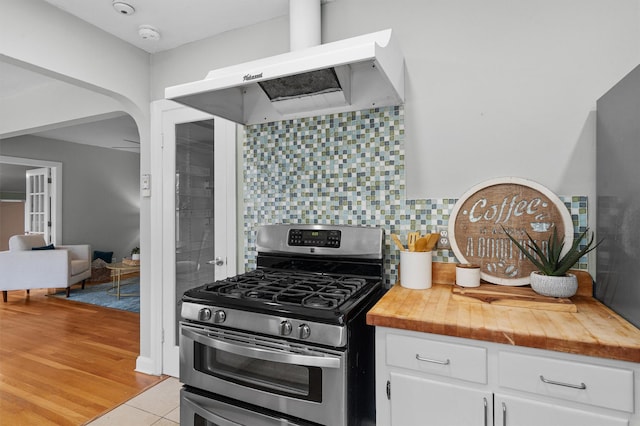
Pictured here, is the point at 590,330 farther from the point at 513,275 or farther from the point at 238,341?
the point at 238,341

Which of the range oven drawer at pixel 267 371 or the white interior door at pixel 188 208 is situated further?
the white interior door at pixel 188 208

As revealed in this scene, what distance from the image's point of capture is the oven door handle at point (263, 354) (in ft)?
4.26

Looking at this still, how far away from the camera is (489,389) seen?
1.15 m

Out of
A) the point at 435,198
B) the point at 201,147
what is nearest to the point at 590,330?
the point at 435,198

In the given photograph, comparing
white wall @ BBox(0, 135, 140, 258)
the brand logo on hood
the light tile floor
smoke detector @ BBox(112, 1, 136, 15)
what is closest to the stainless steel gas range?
the light tile floor

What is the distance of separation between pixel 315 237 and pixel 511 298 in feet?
3.29

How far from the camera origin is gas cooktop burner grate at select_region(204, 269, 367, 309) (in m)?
1.45

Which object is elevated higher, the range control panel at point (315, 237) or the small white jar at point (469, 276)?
the range control panel at point (315, 237)

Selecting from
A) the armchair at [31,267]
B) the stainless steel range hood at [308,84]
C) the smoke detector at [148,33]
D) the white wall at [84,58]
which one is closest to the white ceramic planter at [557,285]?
the stainless steel range hood at [308,84]

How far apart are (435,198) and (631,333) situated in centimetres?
95

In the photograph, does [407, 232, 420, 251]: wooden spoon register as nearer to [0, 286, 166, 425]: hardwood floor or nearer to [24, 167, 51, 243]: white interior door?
[0, 286, 166, 425]: hardwood floor

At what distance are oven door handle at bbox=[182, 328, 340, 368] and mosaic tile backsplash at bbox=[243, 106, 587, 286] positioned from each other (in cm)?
73

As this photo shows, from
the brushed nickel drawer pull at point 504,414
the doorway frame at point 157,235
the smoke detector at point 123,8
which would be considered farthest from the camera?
the doorway frame at point 157,235

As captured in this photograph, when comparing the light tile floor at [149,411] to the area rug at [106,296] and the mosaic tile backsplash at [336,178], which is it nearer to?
the mosaic tile backsplash at [336,178]
